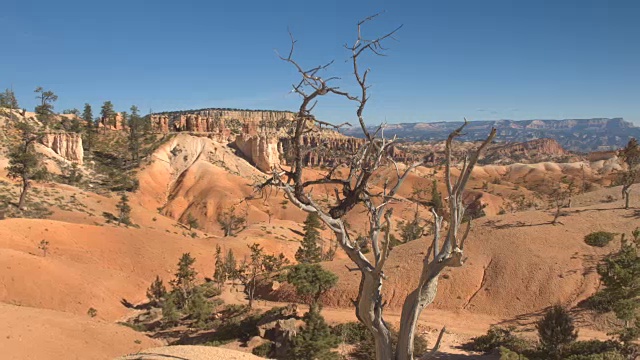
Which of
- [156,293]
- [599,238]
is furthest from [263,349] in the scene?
[599,238]

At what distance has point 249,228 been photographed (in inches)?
2376

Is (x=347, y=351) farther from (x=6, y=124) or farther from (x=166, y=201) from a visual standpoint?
(x=6, y=124)

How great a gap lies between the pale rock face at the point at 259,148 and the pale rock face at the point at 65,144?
134ft

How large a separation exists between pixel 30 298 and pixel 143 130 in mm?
78686

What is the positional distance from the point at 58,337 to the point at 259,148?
291 ft

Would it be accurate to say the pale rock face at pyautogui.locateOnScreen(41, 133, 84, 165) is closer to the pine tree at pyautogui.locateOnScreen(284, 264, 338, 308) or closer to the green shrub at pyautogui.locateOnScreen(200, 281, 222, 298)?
the green shrub at pyautogui.locateOnScreen(200, 281, 222, 298)

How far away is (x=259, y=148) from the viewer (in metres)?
107

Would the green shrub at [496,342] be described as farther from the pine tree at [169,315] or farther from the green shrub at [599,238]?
Answer: the pine tree at [169,315]

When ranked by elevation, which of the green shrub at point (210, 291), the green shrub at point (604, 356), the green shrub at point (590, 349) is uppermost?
the green shrub at point (604, 356)

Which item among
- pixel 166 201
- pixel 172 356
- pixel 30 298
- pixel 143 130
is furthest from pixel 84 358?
pixel 143 130

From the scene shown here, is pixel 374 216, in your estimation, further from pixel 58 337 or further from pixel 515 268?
pixel 515 268

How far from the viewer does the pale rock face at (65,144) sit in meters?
75.6

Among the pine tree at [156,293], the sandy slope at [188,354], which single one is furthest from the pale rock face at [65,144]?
the sandy slope at [188,354]

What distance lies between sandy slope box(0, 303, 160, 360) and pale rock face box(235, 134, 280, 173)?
82.7 metres
